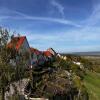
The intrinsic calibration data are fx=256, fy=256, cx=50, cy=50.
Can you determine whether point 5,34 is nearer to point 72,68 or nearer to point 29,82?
point 29,82

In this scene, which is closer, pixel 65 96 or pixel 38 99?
pixel 38 99

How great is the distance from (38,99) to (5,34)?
10.5 m

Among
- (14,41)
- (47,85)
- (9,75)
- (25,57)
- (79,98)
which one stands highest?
(14,41)

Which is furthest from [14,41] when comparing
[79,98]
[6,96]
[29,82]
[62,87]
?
[79,98]

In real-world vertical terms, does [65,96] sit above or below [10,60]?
below

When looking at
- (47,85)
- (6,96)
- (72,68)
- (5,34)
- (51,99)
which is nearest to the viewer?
(5,34)

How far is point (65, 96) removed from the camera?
120ft

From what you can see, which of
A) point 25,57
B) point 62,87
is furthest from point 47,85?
point 25,57

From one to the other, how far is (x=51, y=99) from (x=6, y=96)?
20.2 ft

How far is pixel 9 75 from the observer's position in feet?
85.4

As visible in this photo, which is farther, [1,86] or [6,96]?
[6,96]

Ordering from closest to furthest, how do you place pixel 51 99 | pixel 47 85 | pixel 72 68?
pixel 51 99, pixel 47 85, pixel 72 68

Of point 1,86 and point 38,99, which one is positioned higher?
point 1,86

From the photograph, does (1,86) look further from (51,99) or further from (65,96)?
(65,96)
